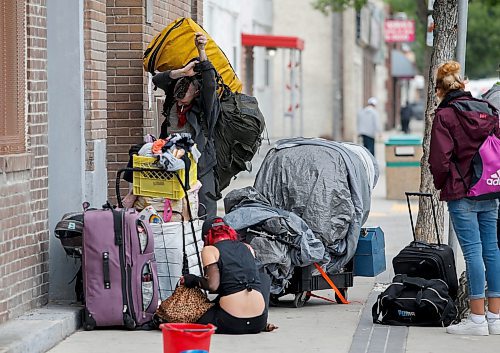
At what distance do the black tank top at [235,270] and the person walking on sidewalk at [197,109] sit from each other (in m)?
1.40

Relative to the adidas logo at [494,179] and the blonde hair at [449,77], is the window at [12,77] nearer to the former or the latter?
the blonde hair at [449,77]

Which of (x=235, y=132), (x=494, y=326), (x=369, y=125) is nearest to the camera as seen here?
(x=494, y=326)

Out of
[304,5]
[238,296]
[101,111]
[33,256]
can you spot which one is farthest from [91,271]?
[304,5]

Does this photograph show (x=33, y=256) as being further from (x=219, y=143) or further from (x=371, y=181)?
(x=371, y=181)

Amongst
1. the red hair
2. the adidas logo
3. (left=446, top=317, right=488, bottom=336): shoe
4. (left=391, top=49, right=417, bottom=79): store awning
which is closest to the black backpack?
the red hair

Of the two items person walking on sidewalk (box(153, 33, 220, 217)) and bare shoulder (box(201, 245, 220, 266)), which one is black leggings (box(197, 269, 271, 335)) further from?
person walking on sidewalk (box(153, 33, 220, 217))

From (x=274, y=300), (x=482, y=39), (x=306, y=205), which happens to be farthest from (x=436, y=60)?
(x=482, y=39)

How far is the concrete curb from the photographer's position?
7070 millimetres

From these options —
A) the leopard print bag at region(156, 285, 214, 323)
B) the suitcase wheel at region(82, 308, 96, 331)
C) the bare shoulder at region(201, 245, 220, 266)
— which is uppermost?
the bare shoulder at region(201, 245, 220, 266)

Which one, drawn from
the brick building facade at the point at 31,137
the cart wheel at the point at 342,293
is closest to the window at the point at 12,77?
the brick building facade at the point at 31,137

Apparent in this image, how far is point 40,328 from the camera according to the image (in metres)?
7.56

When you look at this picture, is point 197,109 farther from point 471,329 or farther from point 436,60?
point 471,329

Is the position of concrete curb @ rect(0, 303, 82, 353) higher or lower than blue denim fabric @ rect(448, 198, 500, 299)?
lower

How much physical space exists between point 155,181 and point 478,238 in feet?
7.73
